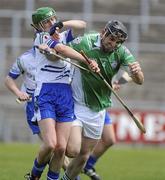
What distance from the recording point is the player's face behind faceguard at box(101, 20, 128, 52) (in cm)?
923

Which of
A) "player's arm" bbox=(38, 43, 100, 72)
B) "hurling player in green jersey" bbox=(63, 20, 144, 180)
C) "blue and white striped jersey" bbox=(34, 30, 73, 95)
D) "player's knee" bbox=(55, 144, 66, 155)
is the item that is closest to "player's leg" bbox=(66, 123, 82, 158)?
"hurling player in green jersey" bbox=(63, 20, 144, 180)

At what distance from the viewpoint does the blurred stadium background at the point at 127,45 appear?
66.4 ft

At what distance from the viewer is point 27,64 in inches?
439

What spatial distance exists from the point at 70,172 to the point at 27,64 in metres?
1.95

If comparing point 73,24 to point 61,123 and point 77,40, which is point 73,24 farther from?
point 61,123

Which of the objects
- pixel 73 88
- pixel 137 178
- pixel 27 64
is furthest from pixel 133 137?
pixel 73 88

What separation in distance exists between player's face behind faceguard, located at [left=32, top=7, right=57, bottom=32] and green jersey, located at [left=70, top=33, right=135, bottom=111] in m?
0.38

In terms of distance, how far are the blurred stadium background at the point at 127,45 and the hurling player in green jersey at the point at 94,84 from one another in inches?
402

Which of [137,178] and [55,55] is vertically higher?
[55,55]

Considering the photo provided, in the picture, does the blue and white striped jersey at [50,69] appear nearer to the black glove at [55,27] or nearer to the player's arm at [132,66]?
the black glove at [55,27]

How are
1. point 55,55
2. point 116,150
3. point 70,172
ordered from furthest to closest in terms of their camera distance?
point 116,150 < point 70,172 < point 55,55

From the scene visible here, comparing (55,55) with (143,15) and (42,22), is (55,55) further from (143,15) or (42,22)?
(143,15)

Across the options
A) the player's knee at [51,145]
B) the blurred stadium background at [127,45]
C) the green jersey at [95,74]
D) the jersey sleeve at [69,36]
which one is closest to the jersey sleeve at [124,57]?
the green jersey at [95,74]

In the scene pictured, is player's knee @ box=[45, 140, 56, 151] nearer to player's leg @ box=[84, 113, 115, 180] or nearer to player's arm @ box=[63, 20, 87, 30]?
player's arm @ box=[63, 20, 87, 30]
